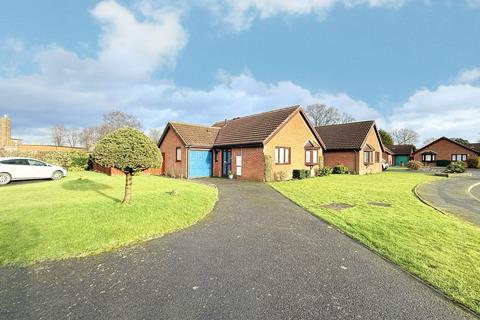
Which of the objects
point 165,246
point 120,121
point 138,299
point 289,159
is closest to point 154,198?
point 165,246

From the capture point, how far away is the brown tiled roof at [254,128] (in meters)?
20.2

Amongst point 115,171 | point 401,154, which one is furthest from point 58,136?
point 401,154

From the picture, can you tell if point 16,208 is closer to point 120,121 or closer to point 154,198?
point 154,198

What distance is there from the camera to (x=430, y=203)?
434 inches

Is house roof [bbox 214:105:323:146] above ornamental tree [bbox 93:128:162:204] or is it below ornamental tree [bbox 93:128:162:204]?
above

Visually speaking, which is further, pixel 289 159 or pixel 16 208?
pixel 289 159

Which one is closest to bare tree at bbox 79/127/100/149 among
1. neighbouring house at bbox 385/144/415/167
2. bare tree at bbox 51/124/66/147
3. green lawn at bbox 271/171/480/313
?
bare tree at bbox 51/124/66/147

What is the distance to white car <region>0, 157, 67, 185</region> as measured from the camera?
15016 millimetres

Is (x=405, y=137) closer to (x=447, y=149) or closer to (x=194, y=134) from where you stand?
(x=447, y=149)

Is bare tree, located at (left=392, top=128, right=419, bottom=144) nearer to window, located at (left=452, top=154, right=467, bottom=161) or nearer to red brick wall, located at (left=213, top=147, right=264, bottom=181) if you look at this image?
window, located at (left=452, top=154, right=467, bottom=161)

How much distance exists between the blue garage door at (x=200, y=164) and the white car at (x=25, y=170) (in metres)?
9.64

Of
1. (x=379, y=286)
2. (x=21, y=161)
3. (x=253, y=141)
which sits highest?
(x=253, y=141)

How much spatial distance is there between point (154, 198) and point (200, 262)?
6.06 metres

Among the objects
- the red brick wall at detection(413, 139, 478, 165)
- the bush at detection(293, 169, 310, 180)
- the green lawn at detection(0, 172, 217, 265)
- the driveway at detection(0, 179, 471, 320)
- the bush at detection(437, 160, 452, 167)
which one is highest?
the red brick wall at detection(413, 139, 478, 165)
